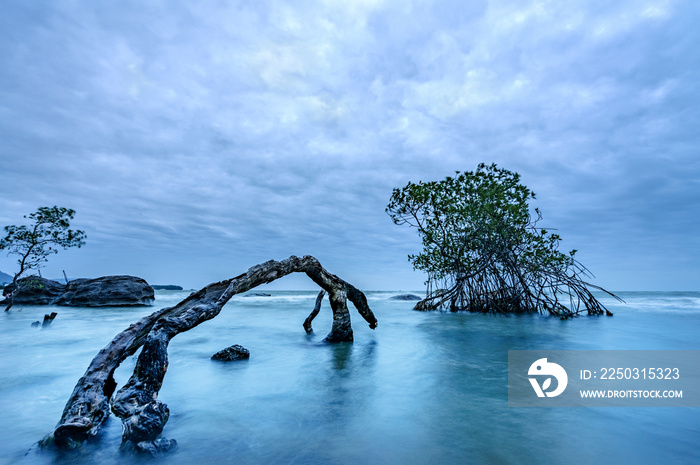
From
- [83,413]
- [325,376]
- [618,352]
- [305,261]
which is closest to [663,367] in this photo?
[618,352]

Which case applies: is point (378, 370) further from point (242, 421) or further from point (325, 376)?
point (242, 421)

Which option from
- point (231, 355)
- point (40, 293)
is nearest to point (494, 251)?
point (231, 355)

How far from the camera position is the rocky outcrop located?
701 inches

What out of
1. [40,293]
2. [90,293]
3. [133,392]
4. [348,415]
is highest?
[90,293]

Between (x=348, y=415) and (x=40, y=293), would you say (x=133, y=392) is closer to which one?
(x=348, y=415)

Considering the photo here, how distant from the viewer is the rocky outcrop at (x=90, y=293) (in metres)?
17.8

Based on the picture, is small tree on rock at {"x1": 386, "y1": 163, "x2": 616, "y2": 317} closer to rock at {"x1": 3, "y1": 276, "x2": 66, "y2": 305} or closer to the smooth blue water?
the smooth blue water

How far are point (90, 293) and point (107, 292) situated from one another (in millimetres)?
912

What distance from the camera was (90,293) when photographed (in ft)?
58.9

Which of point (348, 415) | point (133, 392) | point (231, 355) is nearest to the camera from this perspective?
point (133, 392)

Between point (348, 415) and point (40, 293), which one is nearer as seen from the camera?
point (348, 415)

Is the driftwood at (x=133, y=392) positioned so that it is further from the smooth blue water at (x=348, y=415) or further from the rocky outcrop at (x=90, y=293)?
the rocky outcrop at (x=90, y=293)

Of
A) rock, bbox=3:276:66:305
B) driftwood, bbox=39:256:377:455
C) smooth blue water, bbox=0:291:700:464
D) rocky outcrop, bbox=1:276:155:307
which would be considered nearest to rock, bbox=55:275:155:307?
rocky outcrop, bbox=1:276:155:307

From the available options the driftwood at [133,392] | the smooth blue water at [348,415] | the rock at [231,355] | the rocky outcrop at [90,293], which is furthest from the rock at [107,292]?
the driftwood at [133,392]
